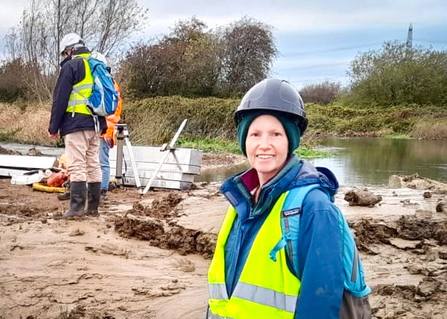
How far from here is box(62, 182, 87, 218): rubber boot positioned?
6402 mm

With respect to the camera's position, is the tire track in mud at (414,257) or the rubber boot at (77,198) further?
the rubber boot at (77,198)

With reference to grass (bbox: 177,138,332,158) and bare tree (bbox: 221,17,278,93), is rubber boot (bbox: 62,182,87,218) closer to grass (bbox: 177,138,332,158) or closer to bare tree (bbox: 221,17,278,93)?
grass (bbox: 177,138,332,158)

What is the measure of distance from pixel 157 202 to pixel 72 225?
1433 millimetres

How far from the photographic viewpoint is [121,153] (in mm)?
9594

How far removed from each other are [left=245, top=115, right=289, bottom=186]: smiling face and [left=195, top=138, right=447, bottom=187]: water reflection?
1056cm

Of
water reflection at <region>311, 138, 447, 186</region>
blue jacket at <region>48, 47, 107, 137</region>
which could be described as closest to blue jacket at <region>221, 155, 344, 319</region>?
blue jacket at <region>48, 47, 107, 137</region>

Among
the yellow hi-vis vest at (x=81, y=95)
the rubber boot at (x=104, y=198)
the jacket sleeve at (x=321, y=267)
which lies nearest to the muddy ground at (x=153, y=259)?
the rubber boot at (x=104, y=198)

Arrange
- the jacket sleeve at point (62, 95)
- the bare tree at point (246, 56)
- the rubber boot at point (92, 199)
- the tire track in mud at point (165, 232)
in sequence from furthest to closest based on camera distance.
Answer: the bare tree at point (246, 56) → the rubber boot at point (92, 199) → the jacket sleeve at point (62, 95) → the tire track in mud at point (165, 232)

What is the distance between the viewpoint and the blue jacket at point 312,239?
1.83 metres

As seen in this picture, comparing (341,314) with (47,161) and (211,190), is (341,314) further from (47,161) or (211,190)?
(47,161)

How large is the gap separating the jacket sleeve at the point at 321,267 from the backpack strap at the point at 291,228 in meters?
0.04

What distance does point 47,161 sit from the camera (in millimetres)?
10102

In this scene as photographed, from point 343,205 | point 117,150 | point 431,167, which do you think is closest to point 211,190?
point 117,150

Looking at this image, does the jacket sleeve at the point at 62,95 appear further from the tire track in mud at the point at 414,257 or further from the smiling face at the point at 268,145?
the smiling face at the point at 268,145
